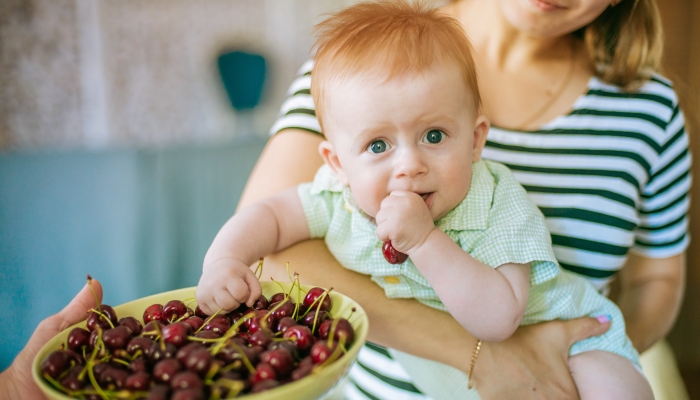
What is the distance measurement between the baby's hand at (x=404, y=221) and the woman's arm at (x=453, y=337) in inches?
8.1

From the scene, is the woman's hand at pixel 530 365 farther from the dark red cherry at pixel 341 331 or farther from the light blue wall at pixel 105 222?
the light blue wall at pixel 105 222

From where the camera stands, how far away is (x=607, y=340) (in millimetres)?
947

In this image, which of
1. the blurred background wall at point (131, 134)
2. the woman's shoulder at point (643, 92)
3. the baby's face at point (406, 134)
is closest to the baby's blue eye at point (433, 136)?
the baby's face at point (406, 134)

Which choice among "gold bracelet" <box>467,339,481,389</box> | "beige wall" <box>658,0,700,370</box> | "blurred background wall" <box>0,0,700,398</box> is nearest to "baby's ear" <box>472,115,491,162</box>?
"gold bracelet" <box>467,339,481,389</box>

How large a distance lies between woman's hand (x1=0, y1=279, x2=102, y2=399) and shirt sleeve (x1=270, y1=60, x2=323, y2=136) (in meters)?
0.55

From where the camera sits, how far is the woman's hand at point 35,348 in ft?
2.26

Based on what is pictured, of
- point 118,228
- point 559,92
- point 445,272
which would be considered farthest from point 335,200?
point 118,228

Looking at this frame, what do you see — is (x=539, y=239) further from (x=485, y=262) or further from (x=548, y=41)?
(x=548, y=41)

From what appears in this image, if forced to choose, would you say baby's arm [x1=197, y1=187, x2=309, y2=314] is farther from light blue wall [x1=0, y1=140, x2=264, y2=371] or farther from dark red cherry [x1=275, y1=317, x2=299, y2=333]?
light blue wall [x1=0, y1=140, x2=264, y2=371]

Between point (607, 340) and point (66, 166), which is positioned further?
point (66, 166)

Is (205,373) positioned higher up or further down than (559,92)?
further down

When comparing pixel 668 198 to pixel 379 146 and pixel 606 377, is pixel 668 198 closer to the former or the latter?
pixel 606 377

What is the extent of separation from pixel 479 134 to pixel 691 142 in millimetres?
1456

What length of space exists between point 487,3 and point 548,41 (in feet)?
0.57
